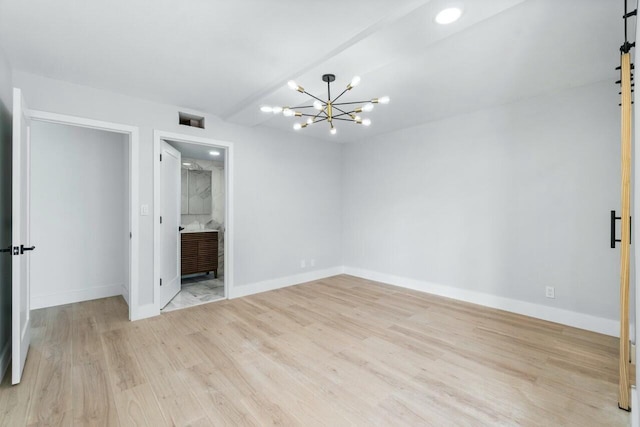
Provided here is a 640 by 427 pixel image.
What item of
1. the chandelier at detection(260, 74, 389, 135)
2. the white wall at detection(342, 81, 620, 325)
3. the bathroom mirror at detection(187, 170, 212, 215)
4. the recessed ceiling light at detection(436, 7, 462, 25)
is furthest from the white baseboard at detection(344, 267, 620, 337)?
the bathroom mirror at detection(187, 170, 212, 215)

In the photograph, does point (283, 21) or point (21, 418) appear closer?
point (21, 418)

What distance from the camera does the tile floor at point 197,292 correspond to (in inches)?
152

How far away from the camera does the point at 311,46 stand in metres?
2.29

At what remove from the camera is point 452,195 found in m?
4.06

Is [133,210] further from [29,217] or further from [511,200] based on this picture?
[511,200]

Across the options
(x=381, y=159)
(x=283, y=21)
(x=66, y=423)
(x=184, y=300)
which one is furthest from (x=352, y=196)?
(x=66, y=423)

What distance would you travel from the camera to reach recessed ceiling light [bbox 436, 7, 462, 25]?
1733 millimetres

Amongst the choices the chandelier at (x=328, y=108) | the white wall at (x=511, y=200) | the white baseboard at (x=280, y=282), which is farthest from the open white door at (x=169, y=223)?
the white wall at (x=511, y=200)

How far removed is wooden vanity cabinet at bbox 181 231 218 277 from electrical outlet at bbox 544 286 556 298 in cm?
480

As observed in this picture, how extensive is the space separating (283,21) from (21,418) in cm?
298

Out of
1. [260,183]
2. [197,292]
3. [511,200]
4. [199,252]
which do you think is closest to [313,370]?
[197,292]

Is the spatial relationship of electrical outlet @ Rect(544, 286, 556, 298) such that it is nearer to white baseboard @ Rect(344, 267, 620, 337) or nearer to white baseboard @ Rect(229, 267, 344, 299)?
white baseboard @ Rect(344, 267, 620, 337)

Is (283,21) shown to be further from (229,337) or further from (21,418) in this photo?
(21,418)

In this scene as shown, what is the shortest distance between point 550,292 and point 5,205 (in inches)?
210
